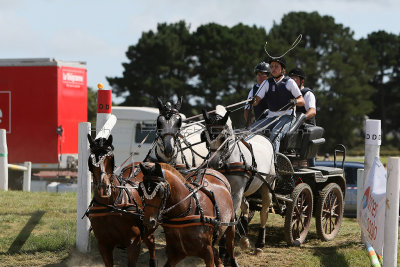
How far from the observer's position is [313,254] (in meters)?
10.4

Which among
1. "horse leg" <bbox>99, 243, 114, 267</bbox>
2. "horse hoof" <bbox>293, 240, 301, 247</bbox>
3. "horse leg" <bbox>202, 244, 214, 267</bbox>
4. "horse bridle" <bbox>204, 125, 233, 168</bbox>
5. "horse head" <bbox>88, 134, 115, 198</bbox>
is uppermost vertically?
"horse bridle" <bbox>204, 125, 233, 168</bbox>

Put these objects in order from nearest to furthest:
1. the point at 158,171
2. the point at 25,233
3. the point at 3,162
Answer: the point at 158,171 → the point at 25,233 → the point at 3,162

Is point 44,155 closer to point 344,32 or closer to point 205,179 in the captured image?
point 205,179

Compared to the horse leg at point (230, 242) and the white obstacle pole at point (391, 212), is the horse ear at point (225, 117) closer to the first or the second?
the horse leg at point (230, 242)

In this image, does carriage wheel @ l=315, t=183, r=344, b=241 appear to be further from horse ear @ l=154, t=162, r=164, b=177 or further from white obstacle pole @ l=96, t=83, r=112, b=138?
horse ear @ l=154, t=162, r=164, b=177

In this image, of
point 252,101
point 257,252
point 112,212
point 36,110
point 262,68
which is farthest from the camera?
point 36,110

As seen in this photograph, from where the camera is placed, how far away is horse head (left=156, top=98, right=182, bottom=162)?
27.0ft

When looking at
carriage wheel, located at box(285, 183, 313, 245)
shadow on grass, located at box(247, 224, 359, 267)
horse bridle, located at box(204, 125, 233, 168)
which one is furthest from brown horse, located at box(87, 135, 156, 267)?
carriage wheel, located at box(285, 183, 313, 245)

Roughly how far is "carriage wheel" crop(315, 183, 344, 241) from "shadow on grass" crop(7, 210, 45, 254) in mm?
4713

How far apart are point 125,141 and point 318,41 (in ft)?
147

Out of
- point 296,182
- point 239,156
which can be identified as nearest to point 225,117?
point 239,156

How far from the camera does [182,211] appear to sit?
259 inches

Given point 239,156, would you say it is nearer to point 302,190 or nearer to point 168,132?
point 168,132

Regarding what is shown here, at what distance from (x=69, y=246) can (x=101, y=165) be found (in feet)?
10.2
